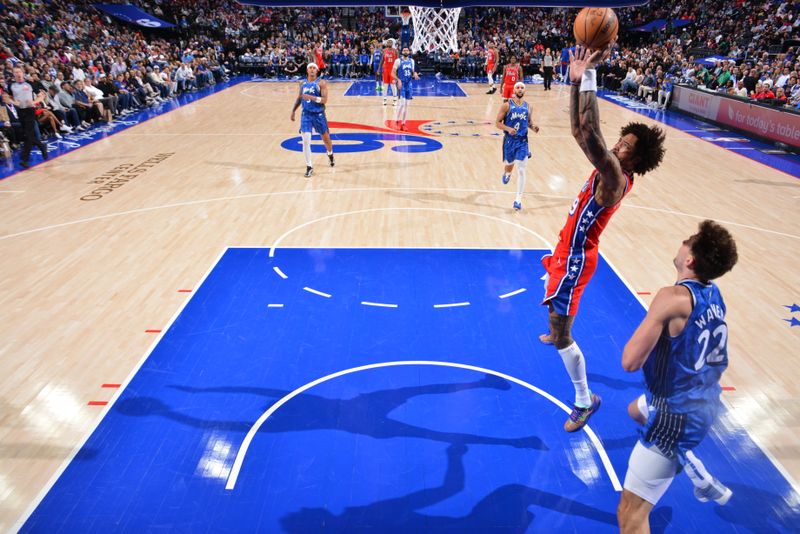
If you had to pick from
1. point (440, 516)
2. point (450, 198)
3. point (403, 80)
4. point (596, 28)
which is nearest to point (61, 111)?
point (403, 80)

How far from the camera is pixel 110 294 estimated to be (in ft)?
21.0

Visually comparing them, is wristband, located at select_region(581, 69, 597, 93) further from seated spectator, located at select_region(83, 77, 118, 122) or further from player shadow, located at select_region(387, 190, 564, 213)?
seated spectator, located at select_region(83, 77, 118, 122)

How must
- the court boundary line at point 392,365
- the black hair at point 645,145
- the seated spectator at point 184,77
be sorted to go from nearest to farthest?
1. the black hair at point 645,145
2. the court boundary line at point 392,365
3. the seated spectator at point 184,77

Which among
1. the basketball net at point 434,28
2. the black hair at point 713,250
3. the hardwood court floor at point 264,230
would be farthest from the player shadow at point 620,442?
the basketball net at point 434,28

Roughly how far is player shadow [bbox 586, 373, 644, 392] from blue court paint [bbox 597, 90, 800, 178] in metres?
9.06

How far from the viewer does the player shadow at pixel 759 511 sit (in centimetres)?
354

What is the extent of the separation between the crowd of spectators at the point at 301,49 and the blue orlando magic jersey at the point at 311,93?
673 cm

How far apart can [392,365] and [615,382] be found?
1.95 m

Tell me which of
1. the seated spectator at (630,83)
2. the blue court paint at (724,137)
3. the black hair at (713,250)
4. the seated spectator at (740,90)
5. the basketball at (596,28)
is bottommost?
the blue court paint at (724,137)

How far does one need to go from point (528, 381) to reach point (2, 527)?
3.88 meters

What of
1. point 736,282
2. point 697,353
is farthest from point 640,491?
point 736,282

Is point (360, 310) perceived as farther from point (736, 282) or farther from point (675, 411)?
point (736, 282)

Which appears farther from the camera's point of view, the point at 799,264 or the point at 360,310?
the point at 799,264

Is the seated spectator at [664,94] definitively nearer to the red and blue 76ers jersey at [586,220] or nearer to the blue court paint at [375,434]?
the blue court paint at [375,434]
